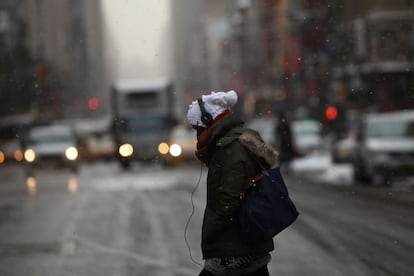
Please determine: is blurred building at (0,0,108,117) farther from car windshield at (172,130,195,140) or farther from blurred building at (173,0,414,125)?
blurred building at (173,0,414,125)

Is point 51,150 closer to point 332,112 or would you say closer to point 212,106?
point 332,112

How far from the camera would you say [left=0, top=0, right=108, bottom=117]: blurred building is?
77250 millimetres

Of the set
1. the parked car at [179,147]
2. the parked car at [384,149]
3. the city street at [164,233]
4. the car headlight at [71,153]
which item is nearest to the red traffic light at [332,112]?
the parked car at [384,149]

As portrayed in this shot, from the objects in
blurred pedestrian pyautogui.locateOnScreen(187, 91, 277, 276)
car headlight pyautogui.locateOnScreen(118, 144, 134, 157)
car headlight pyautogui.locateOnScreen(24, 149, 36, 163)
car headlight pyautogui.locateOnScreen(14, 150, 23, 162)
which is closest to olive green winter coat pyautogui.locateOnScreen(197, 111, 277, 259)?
blurred pedestrian pyautogui.locateOnScreen(187, 91, 277, 276)

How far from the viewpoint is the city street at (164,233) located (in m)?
11.6

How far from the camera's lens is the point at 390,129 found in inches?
1051

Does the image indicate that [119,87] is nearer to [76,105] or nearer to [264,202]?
[264,202]

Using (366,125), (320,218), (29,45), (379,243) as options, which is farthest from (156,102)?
(29,45)

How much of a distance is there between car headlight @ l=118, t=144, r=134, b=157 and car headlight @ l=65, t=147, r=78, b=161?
6.89 metres

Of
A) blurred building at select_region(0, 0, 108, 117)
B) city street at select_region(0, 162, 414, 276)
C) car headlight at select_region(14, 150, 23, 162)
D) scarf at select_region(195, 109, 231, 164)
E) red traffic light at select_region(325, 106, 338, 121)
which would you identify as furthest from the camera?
blurred building at select_region(0, 0, 108, 117)

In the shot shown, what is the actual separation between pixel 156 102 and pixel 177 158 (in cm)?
290

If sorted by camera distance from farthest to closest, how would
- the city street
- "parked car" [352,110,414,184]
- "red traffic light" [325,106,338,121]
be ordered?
1. "red traffic light" [325,106,338,121]
2. "parked car" [352,110,414,184]
3. the city street

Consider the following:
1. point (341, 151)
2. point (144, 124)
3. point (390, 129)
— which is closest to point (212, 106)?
point (390, 129)

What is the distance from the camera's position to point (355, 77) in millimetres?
51094
